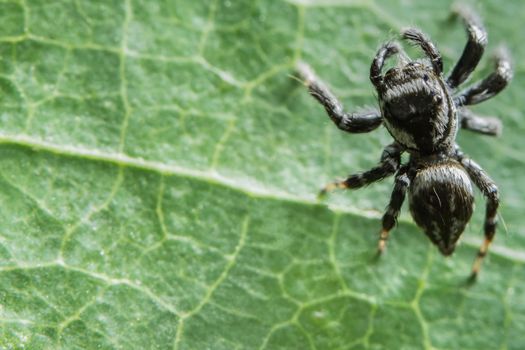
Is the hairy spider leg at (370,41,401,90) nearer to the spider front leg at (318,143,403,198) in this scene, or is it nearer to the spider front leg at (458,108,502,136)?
the spider front leg at (318,143,403,198)

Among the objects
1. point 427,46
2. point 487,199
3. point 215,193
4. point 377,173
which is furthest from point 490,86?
point 215,193

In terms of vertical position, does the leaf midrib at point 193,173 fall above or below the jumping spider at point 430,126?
below

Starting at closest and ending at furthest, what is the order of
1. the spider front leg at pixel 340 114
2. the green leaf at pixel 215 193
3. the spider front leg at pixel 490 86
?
the green leaf at pixel 215 193, the spider front leg at pixel 340 114, the spider front leg at pixel 490 86

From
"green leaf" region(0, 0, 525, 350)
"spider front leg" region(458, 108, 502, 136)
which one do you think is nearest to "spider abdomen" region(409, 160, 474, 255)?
"green leaf" region(0, 0, 525, 350)

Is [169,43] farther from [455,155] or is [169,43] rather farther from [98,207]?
[455,155]

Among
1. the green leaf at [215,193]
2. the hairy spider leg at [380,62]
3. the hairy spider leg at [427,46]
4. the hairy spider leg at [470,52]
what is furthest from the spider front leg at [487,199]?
the hairy spider leg at [380,62]

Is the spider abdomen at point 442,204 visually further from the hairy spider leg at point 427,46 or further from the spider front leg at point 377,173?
the hairy spider leg at point 427,46

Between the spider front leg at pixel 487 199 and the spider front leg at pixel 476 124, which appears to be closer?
the spider front leg at pixel 487 199
